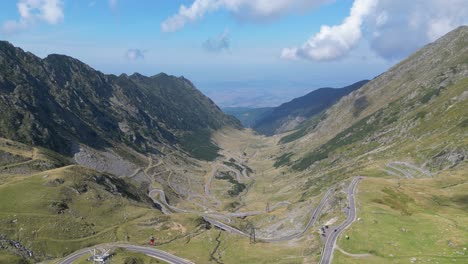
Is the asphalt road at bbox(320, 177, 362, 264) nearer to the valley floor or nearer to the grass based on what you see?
the valley floor

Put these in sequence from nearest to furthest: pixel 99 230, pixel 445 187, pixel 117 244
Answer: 1. pixel 117 244
2. pixel 99 230
3. pixel 445 187

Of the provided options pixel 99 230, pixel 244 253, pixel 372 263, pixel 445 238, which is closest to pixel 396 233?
pixel 445 238

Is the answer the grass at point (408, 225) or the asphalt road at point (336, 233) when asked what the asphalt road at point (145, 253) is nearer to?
the asphalt road at point (336, 233)

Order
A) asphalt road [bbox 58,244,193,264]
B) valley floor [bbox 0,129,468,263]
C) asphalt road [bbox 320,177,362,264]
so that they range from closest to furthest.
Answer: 1. asphalt road [bbox 320,177,362,264]
2. valley floor [bbox 0,129,468,263]
3. asphalt road [bbox 58,244,193,264]

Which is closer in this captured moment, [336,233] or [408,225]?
[408,225]

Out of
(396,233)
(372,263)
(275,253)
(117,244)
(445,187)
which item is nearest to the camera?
(372,263)

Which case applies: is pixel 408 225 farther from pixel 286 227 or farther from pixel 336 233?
pixel 286 227

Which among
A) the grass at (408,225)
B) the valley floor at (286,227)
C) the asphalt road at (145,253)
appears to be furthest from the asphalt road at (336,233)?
the asphalt road at (145,253)

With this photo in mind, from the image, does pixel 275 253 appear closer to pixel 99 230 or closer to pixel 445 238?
pixel 445 238

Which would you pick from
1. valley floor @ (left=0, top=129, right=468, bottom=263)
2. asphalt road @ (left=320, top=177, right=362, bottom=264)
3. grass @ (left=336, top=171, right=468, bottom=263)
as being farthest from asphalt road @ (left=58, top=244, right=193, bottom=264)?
grass @ (left=336, top=171, right=468, bottom=263)

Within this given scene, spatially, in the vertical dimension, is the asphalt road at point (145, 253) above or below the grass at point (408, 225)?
below

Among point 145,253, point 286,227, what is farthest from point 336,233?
point 145,253
